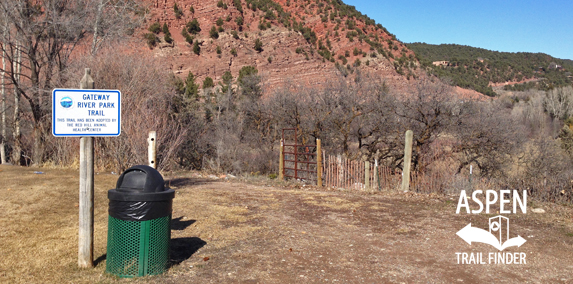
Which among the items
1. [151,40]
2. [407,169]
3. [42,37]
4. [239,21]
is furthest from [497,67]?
[42,37]

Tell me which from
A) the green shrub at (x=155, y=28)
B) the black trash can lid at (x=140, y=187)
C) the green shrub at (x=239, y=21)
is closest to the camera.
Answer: the black trash can lid at (x=140, y=187)

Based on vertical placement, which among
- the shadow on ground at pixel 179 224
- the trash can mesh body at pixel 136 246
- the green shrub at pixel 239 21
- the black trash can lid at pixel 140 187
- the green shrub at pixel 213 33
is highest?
the green shrub at pixel 239 21

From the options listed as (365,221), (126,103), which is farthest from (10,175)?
(365,221)

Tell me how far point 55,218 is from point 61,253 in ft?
7.20

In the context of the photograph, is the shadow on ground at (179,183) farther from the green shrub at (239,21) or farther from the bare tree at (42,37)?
the green shrub at (239,21)

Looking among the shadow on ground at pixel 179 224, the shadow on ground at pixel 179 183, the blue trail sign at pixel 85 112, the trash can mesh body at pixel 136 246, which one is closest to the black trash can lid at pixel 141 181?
the trash can mesh body at pixel 136 246

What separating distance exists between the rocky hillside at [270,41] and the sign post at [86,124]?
50354 millimetres

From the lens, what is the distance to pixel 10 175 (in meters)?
11.9

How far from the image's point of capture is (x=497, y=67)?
10162 cm

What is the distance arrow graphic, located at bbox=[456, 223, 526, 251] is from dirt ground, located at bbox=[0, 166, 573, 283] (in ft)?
0.50

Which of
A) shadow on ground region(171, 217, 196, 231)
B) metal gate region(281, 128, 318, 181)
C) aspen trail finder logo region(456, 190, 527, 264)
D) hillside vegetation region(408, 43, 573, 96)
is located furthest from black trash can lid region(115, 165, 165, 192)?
hillside vegetation region(408, 43, 573, 96)

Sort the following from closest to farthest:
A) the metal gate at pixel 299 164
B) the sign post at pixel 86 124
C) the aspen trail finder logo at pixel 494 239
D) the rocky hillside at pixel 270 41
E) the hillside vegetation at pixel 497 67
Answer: the sign post at pixel 86 124 < the aspen trail finder logo at pixel 494 239 < the metal gate at pixel 299 164 < the rocky hillside at pixel 270 41 < the hillside vegetation at pixel 497 67

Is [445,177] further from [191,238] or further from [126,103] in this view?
[126,103]

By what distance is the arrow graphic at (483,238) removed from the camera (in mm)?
6426
